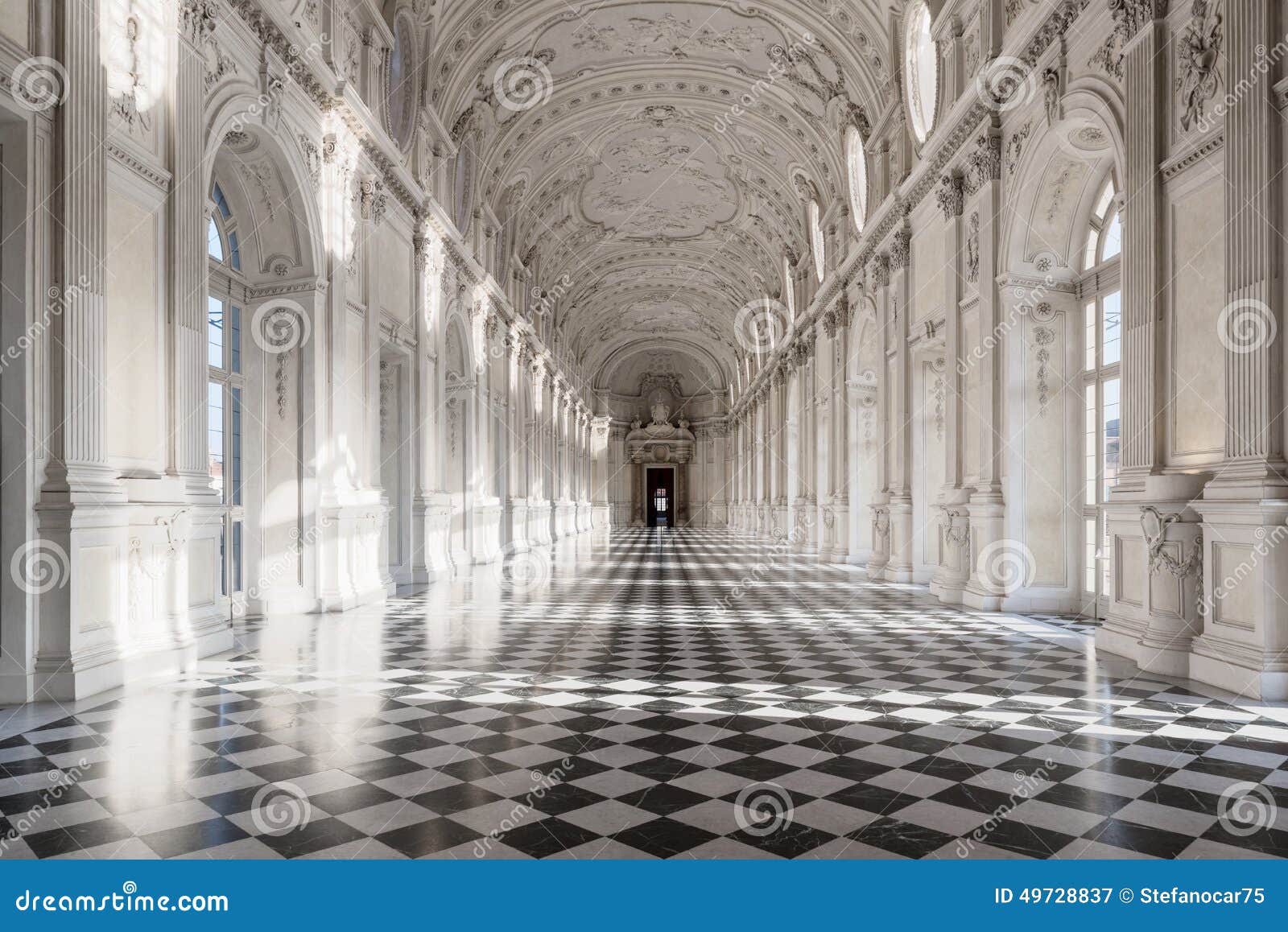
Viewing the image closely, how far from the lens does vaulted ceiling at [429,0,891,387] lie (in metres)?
17.0

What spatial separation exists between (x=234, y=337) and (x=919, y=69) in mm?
11476

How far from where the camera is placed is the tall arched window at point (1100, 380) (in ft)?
34.3

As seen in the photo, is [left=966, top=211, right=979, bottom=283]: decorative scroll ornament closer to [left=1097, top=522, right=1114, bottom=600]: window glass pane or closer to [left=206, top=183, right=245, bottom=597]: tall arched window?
[left=1097, top=522, right=1114, bottom=600]: window glass pane

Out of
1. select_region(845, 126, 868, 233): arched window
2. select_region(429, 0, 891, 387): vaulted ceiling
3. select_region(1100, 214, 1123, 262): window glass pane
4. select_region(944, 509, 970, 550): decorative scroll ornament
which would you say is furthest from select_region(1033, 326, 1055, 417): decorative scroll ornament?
select_region(845, 126, 868, 233): arched window

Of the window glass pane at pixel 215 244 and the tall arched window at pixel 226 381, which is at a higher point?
the window glass pane at pixel 215 244

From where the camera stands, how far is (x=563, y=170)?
25.5 m

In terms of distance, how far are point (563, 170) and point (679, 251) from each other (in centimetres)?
1110

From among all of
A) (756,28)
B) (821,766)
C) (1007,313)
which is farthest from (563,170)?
(821,766)

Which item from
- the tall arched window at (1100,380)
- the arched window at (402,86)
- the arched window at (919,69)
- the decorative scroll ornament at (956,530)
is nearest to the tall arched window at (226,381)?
the arched window at (402,86)

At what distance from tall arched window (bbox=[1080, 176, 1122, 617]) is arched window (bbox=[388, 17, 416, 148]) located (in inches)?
419

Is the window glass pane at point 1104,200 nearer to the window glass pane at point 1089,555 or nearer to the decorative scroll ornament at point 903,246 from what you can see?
the window glass pane at point 1089,555

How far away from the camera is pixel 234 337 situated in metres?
11.1

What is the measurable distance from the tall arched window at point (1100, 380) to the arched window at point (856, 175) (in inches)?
338

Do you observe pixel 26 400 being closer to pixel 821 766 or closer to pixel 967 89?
pixel 821 766
